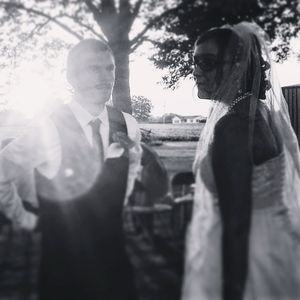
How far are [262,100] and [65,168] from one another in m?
0.98

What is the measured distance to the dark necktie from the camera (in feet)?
4.77

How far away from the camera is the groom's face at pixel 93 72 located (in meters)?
1.47

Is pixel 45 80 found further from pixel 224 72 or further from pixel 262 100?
pixel 262 100

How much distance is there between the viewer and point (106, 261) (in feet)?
4.47

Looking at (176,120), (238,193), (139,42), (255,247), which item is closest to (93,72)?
(139,42)

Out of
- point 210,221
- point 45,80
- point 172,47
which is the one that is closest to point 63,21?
point 45,80

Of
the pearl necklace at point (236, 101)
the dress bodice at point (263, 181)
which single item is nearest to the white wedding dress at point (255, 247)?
the dress bodice at point (263, 181)

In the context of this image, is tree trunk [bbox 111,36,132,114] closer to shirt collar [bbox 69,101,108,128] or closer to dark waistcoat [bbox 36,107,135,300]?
shirt collar [bbox 69,101,108,128]

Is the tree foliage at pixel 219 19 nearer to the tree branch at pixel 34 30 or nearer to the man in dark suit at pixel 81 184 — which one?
the man in dark suit at pixel 81 184

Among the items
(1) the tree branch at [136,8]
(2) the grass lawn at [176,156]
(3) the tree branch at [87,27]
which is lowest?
(2) the grass lawn at [176,156]

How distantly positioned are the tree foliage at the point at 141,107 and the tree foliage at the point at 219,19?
0.24m

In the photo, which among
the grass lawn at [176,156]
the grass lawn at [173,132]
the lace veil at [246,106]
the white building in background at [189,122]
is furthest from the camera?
the white building in background at [189,122]

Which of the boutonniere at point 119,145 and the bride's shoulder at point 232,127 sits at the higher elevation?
the bride's shoulder at point 232,127

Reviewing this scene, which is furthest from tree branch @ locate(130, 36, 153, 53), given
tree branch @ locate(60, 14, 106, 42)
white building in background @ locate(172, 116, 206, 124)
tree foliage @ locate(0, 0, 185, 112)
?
white building in background @ locate(172, 116, 206, 124)
